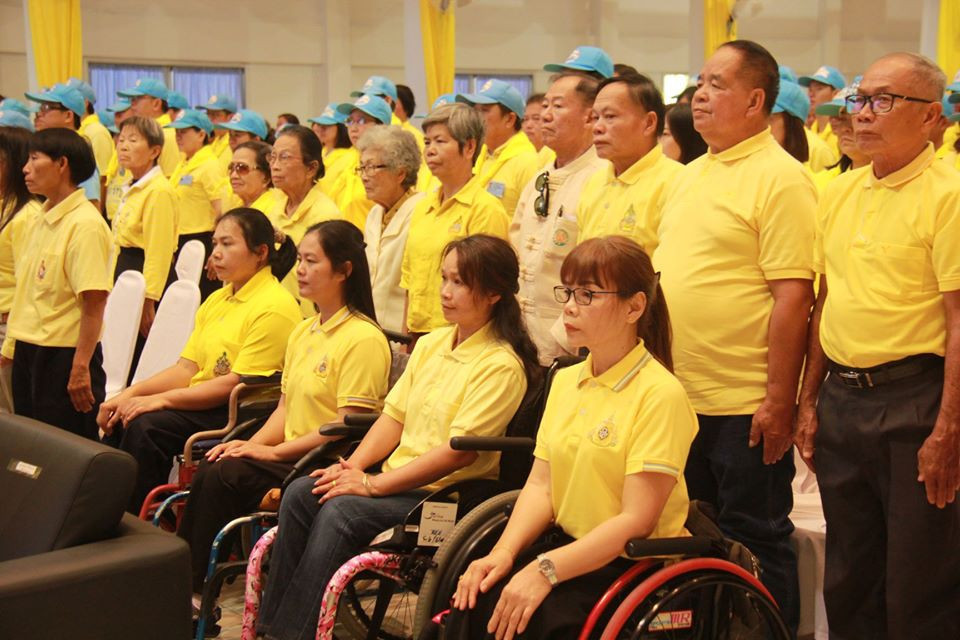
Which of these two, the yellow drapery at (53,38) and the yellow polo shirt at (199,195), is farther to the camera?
the yellow drapery at (53,38)

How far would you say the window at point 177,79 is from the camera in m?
12.8

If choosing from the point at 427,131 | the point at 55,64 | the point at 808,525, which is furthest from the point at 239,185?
the point at 55,64

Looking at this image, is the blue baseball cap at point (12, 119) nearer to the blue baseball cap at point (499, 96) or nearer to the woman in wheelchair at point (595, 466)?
the blue baseball cap at point (499, 96)

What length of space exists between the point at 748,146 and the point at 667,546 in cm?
104

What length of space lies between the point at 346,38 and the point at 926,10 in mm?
6402

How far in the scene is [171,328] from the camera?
4250 mm

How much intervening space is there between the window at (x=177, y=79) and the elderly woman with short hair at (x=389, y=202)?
9.05 m

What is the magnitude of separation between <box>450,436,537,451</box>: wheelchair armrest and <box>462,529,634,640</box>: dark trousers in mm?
385

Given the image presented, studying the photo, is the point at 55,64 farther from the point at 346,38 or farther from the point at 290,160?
the point at 290,160

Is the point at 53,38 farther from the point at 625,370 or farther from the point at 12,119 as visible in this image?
the point at 625,370

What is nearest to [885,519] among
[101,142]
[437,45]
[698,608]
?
[698,608]

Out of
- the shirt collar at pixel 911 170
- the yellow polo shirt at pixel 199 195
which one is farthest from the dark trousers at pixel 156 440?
the yellow polo shirt at pixel 199 195

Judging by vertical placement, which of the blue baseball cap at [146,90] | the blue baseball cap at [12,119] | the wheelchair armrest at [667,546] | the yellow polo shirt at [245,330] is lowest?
the wheelchair armrest at [667,546]

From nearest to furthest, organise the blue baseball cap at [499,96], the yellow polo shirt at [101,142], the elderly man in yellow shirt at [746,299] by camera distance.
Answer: the elderly man in yellow shirt at [746,299] < the blue baseball cap at [499,96] < the yellow polo shirt at [101,142]
